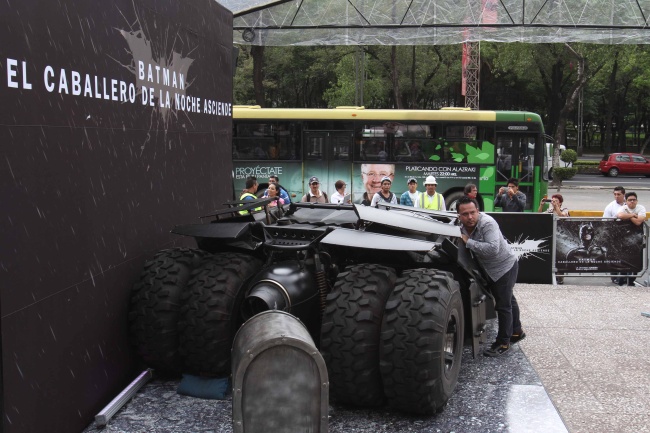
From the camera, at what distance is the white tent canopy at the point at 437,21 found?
15156 mm

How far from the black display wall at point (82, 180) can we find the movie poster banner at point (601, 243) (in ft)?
24.6

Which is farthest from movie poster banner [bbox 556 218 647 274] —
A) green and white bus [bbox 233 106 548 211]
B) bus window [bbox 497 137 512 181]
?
bus window [bbox 497 137 512 181]

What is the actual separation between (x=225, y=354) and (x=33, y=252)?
1714 millimetres

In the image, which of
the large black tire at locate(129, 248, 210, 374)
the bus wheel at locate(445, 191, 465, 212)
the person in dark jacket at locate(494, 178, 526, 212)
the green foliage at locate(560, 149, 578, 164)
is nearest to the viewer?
the large black tire at locate(129, 248, 210, 374)

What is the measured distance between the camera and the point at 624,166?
A: 150 feet

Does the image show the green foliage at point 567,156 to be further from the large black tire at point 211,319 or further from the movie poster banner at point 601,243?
the large black tire at point 211,319

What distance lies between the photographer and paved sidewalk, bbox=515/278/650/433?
5898 mm

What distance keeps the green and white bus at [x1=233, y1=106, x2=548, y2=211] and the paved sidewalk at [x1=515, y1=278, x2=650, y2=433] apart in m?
9.85

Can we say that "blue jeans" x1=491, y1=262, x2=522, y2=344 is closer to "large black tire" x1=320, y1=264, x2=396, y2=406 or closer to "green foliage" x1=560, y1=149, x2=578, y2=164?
"large black tire" x1=320, y1=264, x2=396, y2=406

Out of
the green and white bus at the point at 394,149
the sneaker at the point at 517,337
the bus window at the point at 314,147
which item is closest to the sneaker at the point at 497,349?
the sneaker at the point at 517,337

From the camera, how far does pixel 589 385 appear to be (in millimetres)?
6555

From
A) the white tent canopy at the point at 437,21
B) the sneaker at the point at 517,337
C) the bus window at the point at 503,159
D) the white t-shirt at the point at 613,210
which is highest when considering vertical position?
the white tent canopy at the point at 437,21

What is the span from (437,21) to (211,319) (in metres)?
11.3

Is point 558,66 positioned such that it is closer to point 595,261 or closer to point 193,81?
point 595,261
